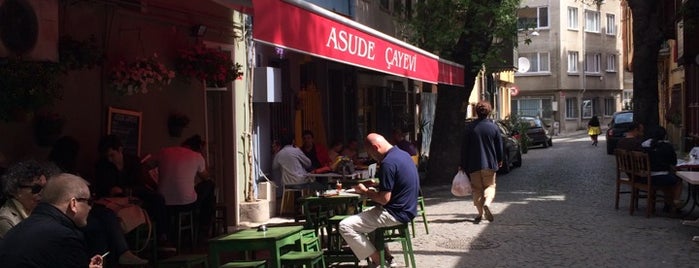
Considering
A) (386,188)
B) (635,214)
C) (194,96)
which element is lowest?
(635,214)

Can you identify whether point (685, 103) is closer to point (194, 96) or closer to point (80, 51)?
point (194, 96)

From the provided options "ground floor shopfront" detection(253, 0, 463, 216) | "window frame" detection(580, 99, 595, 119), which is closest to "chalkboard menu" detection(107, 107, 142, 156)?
"ground floor shopfront" detection(253, 0, 463, 216)

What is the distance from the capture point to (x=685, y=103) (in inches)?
997

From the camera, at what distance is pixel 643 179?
1228cm

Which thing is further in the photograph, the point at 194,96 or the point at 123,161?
the point at 194,96

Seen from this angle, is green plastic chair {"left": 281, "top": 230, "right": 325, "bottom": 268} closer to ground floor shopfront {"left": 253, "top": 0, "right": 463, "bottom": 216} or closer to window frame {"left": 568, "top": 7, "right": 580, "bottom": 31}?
ground floor shopfront {"left": 253, "top": 0, "right": 463, "bottom": 216}

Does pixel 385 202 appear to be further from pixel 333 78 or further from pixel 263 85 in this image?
pixel 333 78

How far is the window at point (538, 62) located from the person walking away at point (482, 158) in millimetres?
45454

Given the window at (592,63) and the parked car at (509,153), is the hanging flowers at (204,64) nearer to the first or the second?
the parked car at (509,153)

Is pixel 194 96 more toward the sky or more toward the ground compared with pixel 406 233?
more toward the sky

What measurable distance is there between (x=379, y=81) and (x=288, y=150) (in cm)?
925

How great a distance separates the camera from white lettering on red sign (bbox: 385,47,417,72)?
30.8ft

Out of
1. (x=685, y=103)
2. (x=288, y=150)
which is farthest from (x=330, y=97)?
(x=685, y=103)

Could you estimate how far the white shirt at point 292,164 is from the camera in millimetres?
12664
